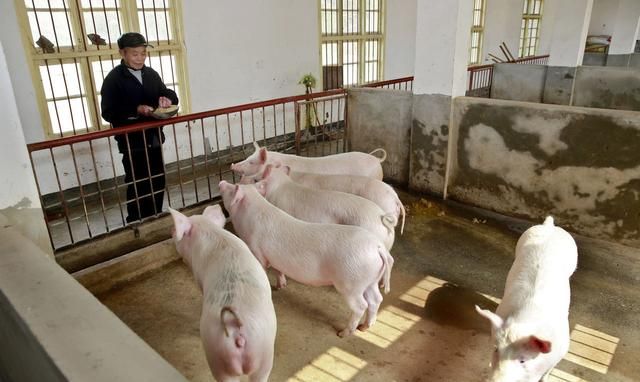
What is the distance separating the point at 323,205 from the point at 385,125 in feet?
7.45

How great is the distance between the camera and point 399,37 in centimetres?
881

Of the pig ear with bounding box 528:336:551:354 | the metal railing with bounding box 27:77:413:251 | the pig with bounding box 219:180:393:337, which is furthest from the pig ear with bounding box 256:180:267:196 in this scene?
the pig ear with bounding box 528:336:551:354

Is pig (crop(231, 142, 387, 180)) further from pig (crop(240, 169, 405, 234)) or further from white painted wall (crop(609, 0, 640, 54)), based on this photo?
white painted wall (crop(609, 0, 640, 54))

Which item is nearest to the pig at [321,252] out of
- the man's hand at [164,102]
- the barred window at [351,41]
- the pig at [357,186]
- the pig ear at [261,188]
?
the pig ear at [261,188]

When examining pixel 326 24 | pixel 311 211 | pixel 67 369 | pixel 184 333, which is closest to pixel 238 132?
pixel 326 24

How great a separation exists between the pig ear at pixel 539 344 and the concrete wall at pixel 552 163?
2509 millimetres

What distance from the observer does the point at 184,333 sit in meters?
2.90

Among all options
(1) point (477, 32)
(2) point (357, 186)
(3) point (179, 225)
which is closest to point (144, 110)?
(3) point (179, 225)

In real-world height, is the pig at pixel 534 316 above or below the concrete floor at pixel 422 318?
above

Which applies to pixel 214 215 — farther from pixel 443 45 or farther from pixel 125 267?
pixel 443 45

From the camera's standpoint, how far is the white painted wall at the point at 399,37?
8656mm

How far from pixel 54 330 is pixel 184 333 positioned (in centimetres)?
151

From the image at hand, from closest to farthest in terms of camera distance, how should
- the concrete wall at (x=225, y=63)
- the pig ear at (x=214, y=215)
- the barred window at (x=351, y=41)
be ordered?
the pig ear at (x=214, y=215), the concrete wall at (x=225, y=63), the barred window at (x=351, y=41)

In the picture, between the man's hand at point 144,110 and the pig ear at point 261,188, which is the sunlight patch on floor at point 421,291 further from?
the man's hand at point 144,110
